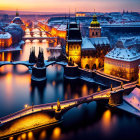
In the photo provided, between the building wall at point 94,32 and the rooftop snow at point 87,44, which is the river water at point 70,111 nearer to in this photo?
the rooftop snow at point 87,44

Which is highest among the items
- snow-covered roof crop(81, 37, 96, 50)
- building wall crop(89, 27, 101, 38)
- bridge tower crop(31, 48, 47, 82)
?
building wall crop(89, 27, 101, 38)

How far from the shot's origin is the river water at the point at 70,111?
3669 cm

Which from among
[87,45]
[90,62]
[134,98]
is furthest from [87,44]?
[134,98]

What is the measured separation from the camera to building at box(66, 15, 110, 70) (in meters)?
66.4

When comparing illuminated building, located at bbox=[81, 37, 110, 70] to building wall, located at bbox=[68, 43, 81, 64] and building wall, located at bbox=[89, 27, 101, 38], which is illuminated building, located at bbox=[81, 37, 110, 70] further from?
building wall, located at bbox=[89, 27, 101, 38]

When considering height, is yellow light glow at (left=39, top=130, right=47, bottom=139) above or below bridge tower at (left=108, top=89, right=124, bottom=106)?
below

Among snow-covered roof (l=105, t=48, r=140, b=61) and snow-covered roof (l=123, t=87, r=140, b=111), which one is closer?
snow-covered roof (l=123, t=87, r=140, b=111)

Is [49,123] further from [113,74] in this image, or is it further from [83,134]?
[113,74]

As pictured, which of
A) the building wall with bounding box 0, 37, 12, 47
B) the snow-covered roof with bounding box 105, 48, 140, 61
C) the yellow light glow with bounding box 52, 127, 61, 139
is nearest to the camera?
the yellow light glow with bounding box 52, 127, 61, 139

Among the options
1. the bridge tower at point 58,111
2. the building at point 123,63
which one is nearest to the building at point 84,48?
the building at point 123,63

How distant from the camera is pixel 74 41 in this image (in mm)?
66000

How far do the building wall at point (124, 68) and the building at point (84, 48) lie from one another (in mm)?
9917

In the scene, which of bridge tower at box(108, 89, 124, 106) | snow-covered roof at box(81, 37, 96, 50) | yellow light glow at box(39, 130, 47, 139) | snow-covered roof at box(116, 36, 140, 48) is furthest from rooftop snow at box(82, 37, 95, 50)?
yellow light glow at box(39, 130, 47, 139)

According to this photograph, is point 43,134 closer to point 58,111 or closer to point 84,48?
point 58,111
